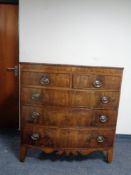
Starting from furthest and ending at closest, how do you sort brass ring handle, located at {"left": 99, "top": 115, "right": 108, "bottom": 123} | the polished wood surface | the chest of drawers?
the polished wood surface → brass ring handle, located at {"left": 99, "top": 115, "right": 108, "bottom": 123} → the chest of drawers

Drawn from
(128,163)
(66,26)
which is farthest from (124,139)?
(66,26)

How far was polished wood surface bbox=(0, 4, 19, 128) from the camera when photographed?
8.80ft

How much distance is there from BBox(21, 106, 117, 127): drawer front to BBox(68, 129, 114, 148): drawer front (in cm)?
7

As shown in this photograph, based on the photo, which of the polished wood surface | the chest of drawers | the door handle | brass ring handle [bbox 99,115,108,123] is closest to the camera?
the chest of drawers

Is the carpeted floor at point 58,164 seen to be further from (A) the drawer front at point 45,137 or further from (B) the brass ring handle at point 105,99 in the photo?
(B) the brass ring handle at point 105,99

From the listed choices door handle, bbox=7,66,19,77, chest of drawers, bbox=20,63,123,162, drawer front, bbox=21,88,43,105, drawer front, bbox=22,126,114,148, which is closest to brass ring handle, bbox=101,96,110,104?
chest of drawers, bbox=20,63,123,162

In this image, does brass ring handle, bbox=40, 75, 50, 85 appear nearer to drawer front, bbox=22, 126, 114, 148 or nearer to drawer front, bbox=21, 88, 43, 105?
drawer front, bbox=21, 88, 43, 105

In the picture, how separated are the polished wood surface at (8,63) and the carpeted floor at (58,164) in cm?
46

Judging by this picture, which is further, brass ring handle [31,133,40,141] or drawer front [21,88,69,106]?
brass ring handle [31,133,40,141]

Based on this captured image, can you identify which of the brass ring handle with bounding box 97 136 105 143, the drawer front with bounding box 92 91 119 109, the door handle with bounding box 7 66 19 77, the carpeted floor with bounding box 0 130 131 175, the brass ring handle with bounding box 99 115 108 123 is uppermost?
the door handle with bounding box 7 66 19 77

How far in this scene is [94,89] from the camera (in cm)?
212

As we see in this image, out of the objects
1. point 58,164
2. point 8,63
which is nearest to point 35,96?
point 58,164

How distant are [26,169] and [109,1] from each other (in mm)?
2037

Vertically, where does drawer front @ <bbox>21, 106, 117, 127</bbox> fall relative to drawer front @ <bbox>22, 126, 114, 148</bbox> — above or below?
above
